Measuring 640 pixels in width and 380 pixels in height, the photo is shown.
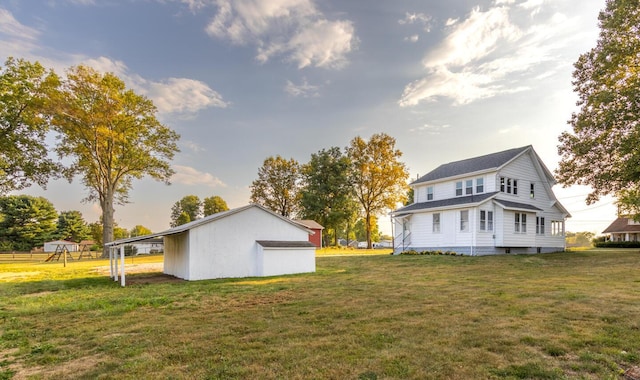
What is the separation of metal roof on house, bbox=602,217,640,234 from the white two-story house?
2808cm

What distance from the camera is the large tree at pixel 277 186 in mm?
57375

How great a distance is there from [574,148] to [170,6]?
2523 cm

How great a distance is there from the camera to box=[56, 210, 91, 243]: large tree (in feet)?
202

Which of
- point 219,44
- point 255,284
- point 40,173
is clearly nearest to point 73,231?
point 40,173

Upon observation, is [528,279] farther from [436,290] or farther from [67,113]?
[67,113]

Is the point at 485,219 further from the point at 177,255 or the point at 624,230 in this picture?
the point at 624,230

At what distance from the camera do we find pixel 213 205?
230ft

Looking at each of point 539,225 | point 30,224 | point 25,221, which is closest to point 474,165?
point 539,225

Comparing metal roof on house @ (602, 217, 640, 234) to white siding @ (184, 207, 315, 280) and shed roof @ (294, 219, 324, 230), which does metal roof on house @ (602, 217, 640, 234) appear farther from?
white siding @ (184, 207, 315, 280)

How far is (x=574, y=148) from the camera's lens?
21062mm

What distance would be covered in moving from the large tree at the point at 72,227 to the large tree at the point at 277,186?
1450 inches

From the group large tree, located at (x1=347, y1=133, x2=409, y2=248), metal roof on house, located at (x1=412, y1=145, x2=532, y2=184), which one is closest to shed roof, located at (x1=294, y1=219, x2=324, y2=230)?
large tree, located at (x1=347, y1=133, x2=409, y2=248)

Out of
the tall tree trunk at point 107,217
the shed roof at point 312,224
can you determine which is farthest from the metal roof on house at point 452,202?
the tall tree trunk at point 107,217

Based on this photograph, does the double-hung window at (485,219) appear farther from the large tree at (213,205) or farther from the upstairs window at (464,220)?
the large tree at (213,205)
